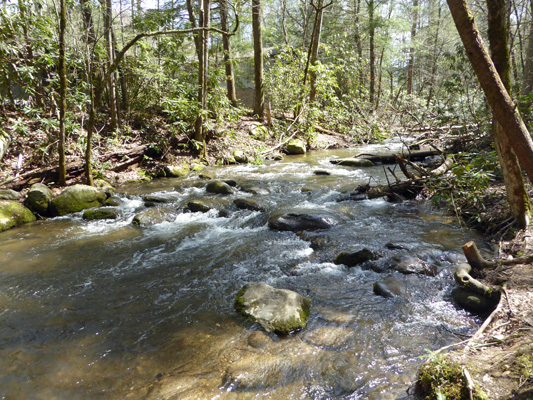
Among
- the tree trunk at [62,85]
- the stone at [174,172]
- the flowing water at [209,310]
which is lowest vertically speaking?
the flowing water at [209,310]

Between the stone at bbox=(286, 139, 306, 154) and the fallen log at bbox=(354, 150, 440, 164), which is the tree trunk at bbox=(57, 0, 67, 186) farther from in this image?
the stone at bbox=(286, 139, 306, 154)

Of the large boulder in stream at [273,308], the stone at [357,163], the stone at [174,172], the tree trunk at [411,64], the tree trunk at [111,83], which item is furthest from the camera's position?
the tree trunk at [411,64]

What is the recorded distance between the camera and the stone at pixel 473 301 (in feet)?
11.0

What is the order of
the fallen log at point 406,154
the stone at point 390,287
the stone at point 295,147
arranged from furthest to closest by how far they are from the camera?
1. the stone at point 295,147
2. the fallen log at point 406,154
3. the stone at point 390,287

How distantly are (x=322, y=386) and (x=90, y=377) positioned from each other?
2.03 m

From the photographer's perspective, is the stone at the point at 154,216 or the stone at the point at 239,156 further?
the stone at the point at 239,156

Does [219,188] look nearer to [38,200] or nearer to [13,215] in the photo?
[38,200]

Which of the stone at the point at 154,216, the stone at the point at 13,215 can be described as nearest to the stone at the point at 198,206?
the stone at the point at 154,216

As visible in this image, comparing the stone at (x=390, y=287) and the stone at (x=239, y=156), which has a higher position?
the stone at (x=239, y=156)

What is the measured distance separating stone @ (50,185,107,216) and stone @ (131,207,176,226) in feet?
5.50

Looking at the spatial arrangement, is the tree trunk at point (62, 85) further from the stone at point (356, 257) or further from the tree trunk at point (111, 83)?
the stone at point (356, 257)

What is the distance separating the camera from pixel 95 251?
554 cm

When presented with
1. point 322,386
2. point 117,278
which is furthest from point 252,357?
point 117,278

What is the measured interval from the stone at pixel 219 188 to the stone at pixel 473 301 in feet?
20.4
